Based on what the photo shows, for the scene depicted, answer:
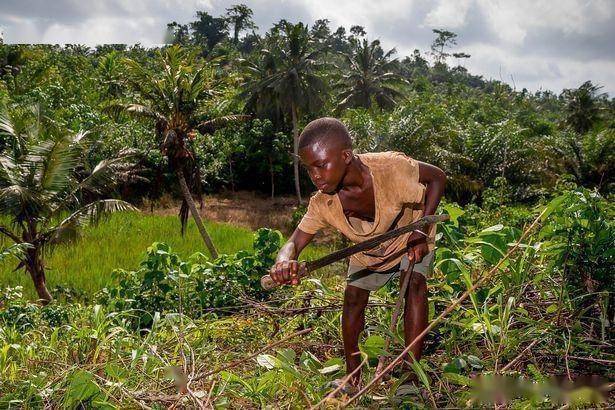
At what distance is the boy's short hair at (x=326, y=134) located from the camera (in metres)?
1.99

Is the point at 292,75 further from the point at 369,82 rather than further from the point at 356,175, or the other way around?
the point at 356,175

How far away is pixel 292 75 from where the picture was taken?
20.5m

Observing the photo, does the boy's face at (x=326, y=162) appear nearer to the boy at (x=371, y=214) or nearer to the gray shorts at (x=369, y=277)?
the boy at (x=371, y=214)

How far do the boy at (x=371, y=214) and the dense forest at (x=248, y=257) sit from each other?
18 centimetres

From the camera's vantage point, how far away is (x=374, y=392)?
2.07 m

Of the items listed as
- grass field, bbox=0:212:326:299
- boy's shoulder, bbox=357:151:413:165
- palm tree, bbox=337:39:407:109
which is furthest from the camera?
palm tree, bbox=337:39:407:109

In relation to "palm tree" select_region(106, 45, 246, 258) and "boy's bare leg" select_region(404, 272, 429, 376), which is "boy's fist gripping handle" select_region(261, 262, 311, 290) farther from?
"palm tree" select_region(106, 45, 246, 258)

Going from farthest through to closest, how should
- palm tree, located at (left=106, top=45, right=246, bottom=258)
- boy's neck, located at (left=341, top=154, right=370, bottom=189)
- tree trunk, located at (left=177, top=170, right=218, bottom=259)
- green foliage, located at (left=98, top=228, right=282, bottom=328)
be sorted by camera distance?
tree trunk, located at (left=177, top=170, right=218, bottom=259), palm tree, located at (left=106, top=45, right=246, bottom=258), green foliage, located at (left=98, top=228, right=282, bottom=328), boy's neck, located at (left=341, top=154, right=370, bottom=189)

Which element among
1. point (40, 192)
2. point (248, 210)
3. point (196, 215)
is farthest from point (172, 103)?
point (248, 210)

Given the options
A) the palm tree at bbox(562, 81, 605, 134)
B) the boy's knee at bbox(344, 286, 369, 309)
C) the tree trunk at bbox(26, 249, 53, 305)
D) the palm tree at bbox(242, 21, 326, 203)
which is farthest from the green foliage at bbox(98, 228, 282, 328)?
the palm tree at bbox(562, 81, 605, 134)

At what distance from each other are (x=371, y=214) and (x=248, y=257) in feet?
9.78

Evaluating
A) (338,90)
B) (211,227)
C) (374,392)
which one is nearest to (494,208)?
(211,227)

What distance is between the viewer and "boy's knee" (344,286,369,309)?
240cm

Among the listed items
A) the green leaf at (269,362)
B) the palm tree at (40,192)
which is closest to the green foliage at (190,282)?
the green leaf at (269,362)
